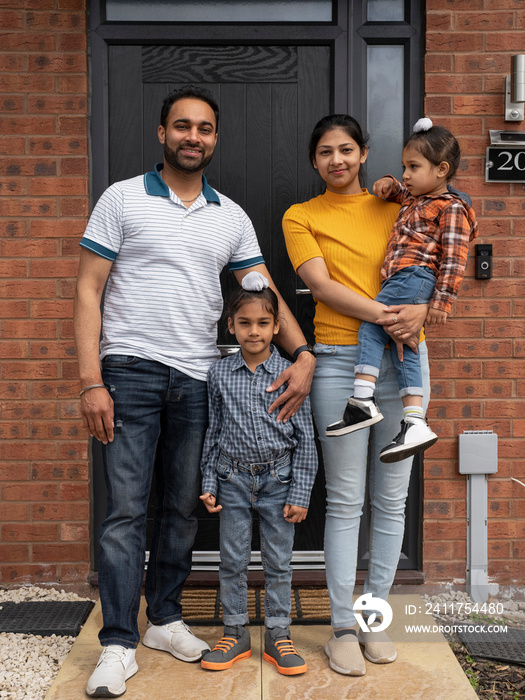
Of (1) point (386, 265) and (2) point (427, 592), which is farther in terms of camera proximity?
(2) point (427, 592)

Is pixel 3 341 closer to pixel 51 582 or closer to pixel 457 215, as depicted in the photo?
pixel 51 582

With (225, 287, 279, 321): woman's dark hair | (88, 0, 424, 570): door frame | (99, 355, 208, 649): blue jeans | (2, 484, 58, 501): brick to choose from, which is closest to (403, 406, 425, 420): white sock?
(225, 287, 279, 321): woman's dark hair

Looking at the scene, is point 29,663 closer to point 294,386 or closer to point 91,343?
point 91,343

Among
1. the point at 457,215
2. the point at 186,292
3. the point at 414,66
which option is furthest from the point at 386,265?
the point at 414,66

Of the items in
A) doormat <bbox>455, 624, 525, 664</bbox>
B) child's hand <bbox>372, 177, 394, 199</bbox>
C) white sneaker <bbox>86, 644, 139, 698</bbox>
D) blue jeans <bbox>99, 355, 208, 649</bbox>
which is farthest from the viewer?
doormat <bbox>455, 624, 525, 664</bbox>

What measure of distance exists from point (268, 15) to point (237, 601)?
267cm

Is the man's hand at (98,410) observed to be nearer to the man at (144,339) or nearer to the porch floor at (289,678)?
the man at (144,339)

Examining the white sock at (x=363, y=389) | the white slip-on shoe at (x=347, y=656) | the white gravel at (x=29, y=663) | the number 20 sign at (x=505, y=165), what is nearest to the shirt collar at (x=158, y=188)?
the white sock at (x=363, y=389)

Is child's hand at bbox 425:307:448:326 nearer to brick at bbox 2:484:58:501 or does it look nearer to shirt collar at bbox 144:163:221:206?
shirt collar at bbox 144:163:221:206

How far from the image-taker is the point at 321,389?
7.84 feet

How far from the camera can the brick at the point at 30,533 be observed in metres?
3.08

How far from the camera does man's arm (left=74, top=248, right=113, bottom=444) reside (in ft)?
7.31

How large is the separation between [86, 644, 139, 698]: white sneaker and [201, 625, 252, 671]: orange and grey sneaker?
0.91ft

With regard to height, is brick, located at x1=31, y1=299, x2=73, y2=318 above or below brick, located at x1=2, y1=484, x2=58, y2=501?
above
